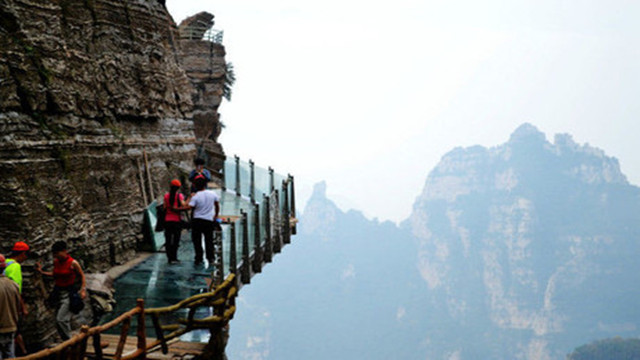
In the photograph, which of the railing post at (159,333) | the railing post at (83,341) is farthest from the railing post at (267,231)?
the railing post at (83,341)

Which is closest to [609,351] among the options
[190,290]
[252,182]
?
[252,182]

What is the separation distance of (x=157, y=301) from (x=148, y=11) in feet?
26.4

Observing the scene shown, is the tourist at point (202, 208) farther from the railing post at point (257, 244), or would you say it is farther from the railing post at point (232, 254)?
the railing post at point (257, 244)

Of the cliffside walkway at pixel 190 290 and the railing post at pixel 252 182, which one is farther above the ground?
the railing post at pixel 252 182

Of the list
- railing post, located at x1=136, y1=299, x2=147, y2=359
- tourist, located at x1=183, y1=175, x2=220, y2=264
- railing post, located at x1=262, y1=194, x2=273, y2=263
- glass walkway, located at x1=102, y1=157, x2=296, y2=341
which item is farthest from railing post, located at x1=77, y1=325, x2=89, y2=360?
railing post, located at x1=262, y1=194, x2=273, y2=263

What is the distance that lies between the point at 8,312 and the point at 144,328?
156cm

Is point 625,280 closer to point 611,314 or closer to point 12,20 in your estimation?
point 611,314

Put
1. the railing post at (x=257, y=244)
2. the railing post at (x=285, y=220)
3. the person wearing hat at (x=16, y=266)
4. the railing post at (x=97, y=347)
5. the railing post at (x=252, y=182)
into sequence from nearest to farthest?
1. the railing post at (x=97, y=347)
2. the person wearing hat at (x=16, y=266)
3. the railing post at (x=257, y=244)
4. the railing post at (x=285, y=220)
5. the railing post at (x=252, y=182)

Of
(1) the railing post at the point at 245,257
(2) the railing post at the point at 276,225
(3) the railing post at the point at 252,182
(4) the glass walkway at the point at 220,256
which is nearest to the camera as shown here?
(4) the glass walkway at the point at 220,256

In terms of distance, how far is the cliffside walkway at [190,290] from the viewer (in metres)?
7.50

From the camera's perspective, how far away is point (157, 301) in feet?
34.7

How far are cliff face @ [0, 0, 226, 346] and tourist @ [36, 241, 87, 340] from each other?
3.46 ft

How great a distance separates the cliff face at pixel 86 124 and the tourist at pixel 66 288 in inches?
41.5

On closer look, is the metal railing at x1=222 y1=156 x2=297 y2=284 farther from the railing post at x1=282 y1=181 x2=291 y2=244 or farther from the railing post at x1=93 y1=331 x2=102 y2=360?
the railing post at x1=93 y1=331 x2=102 y2=360
